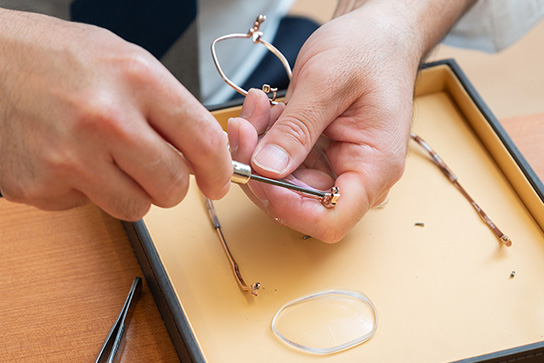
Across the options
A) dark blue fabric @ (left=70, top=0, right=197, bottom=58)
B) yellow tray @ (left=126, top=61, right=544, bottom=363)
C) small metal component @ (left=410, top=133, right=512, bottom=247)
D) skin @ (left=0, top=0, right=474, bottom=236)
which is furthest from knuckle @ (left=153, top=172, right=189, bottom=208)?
dark blue fabric @ (left=70, top=0, right=197, bottom=58)

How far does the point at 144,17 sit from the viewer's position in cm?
94

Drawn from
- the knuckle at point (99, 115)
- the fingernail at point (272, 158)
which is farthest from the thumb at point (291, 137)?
the knuckle at point (99, 115)

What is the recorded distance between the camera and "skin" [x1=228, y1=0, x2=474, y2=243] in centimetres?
64

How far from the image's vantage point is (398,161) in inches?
27.0

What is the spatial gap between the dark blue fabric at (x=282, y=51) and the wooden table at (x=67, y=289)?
40 cm

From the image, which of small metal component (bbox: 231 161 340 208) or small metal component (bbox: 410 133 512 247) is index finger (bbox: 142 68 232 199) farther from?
small metal component (bbox: 410 133 512 247)

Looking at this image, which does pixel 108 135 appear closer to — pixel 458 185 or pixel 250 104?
pixel 250 104

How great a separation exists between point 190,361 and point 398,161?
0.32 metres

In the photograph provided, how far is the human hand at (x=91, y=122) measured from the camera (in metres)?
0.44

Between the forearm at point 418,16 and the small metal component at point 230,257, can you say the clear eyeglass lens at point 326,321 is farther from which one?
the forearm at point 418,16

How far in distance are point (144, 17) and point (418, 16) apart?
42 cm

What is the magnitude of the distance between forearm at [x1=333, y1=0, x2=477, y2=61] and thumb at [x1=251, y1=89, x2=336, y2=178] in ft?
0.66

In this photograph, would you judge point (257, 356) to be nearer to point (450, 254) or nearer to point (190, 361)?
point (190, 361)

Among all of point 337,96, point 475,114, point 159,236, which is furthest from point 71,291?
point 475,114
